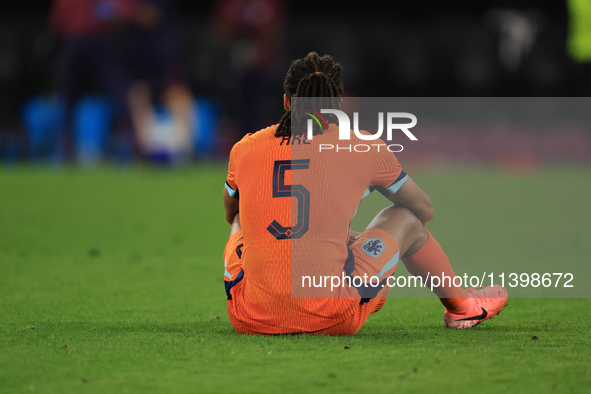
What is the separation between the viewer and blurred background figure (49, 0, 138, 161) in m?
9.00

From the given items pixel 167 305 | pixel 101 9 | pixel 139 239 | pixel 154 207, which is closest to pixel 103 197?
pixel 154 207

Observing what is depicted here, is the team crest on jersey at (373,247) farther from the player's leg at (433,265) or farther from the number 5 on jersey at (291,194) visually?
the number 5 on jersey at (291,194)

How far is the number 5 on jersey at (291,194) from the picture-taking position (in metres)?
2.37

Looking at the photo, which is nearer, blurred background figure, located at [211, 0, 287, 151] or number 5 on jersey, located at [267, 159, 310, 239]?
number 5 on jersey, located at [267, 159, 310, 239]

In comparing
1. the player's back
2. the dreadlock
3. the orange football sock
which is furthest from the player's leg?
the dreadlock

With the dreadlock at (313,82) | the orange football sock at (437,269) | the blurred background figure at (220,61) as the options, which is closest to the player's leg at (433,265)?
the orange football sock at (437,269)

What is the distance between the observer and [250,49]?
38.4ft

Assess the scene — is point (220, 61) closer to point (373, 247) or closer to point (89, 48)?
point (89, 48)

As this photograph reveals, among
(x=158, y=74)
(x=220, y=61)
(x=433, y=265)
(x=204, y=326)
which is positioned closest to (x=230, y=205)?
(x=204, y=326)

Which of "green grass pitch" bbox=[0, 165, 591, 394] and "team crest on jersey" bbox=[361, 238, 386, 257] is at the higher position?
"team crest on jersey" bbox=[361, 238, 386, 257]

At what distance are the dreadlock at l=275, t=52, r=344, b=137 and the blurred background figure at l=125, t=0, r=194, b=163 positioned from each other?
6.85 metres

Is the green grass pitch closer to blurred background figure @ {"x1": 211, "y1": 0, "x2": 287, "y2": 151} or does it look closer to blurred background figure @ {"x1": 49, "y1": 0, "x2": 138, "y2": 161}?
blurred background figure @ {"x1": 49, "y1": 0, "x2": 138, "y2": 161}

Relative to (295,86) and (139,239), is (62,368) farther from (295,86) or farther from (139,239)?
(139,239)

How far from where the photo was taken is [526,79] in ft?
46.6
